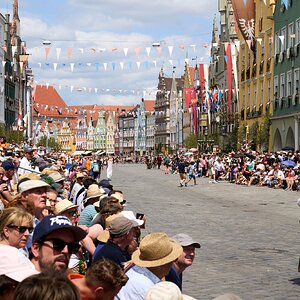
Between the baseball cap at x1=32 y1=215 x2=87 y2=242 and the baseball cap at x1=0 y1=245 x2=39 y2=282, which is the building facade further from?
the baseball cap at x1=0 y1=245 x2=39 y2=282

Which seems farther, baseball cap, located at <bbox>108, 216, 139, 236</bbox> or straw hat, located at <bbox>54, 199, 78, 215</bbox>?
straw hat, located at <bbox>54, 199, 78, 215</bbox>

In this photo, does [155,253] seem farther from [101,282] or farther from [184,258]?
[101,282]

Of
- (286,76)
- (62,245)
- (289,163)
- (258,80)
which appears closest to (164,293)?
(62,245)

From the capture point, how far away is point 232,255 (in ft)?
51.0

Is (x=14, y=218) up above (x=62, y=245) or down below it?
above

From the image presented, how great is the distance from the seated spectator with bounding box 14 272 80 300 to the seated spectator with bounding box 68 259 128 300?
1168mm

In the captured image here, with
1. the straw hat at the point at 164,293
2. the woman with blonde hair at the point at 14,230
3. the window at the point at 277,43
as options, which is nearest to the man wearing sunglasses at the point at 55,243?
the woman with blonde hair at the point at 14,230

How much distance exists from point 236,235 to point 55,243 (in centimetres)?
1387

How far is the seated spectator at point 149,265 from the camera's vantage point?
5965mm

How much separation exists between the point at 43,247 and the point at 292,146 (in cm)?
4659

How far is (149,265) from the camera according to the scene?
6.13 meters

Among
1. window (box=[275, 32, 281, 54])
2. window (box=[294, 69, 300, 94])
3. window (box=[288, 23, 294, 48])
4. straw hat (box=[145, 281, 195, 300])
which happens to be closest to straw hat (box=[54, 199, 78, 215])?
straw hat (box=[145, 281, 195, 300])

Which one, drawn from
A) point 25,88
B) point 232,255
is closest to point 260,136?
point 232,255

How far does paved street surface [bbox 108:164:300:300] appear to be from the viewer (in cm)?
1209
